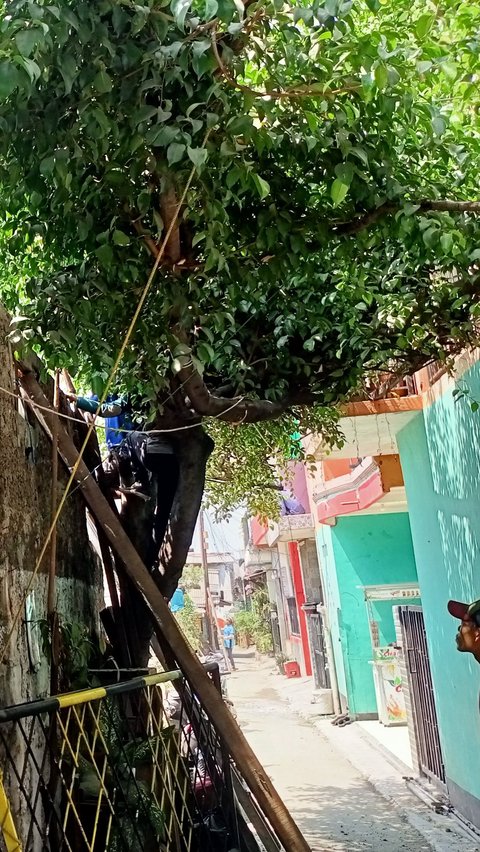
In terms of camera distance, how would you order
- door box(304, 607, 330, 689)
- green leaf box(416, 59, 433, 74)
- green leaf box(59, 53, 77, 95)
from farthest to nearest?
door box(304, 607, 330, 689)
green leaf box(416, 59, 433, 74)
green leaf box(59, 53, 77, 95)

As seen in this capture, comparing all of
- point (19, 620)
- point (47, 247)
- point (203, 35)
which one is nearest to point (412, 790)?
point (19, 620)

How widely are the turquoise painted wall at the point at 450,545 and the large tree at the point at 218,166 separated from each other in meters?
1.76

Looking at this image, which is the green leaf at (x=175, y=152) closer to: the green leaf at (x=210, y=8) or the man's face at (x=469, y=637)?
the green leaf at (x=210, y=8)

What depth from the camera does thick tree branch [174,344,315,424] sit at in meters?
3.99

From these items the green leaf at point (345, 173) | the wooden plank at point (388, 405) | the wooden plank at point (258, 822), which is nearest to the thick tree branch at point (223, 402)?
the green leaf at point (345, 173)

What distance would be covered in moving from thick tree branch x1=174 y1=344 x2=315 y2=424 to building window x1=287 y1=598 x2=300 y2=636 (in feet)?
60.8

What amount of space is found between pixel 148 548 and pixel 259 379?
137cm

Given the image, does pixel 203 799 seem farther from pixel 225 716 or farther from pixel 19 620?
pixel 19 620

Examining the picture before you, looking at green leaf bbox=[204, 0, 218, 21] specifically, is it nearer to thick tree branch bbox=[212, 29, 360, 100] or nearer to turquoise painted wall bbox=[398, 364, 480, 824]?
thick tree branch bbox=[212, 29, 360, 100]

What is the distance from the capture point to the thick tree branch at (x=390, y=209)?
3.17m

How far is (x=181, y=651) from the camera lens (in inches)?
164

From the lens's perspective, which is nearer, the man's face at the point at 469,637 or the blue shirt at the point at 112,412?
the blue shirt at the point at 112,412

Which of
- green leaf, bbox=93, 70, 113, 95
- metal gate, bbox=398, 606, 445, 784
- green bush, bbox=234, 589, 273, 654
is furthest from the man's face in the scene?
green bush, bbox=234, 589, 273, 654

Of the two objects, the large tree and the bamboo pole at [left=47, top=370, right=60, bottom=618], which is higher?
the large tree
